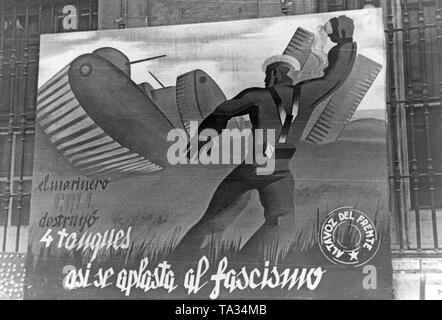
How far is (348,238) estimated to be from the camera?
22.4ft

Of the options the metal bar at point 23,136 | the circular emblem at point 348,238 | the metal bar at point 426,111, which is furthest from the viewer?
the metal bar at point 23,136

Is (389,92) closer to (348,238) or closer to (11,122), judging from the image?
(348,238)

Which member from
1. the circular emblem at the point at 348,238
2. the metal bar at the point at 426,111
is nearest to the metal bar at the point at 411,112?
the metal bar at the point at 426,111

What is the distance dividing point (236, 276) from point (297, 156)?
1630mm

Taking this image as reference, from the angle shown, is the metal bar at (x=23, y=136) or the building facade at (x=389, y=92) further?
the metal bar at (x=23, y=136)

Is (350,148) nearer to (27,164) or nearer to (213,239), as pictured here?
(213,239)

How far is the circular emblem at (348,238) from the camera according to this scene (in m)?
6.78

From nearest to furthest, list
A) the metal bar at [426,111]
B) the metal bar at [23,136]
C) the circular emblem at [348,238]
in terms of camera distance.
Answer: the circular emblem at [348,238] → the metal bar at [426,111] → the metal bar at [23,136]

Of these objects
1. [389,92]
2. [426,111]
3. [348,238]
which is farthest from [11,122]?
[426,111]

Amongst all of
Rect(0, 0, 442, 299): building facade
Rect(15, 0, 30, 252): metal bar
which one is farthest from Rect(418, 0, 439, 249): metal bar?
Rect(15, 0, 30, 252): metal bar

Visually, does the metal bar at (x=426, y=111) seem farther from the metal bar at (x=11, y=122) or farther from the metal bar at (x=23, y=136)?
the metal bar at (x=11, y=122)
